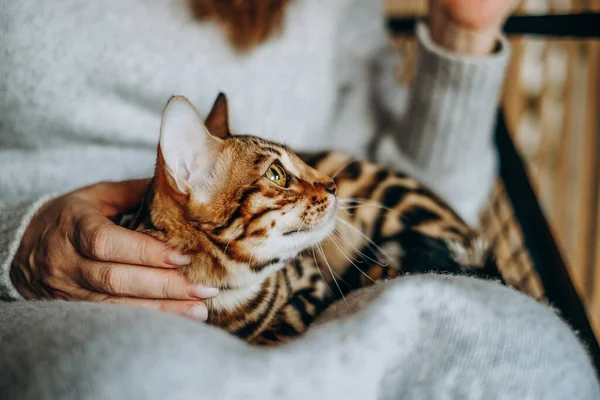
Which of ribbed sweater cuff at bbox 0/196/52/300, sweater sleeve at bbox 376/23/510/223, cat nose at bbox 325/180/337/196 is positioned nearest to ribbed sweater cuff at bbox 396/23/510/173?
sweater sleeve at bbox 376/23/510/223

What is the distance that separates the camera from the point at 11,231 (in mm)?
574

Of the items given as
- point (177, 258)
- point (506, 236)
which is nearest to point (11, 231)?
point (177, 258)

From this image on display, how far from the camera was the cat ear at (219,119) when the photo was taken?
Result: 0.60 m

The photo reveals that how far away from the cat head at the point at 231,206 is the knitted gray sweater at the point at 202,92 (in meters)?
0.23

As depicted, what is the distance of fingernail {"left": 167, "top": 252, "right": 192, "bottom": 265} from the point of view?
0.48 meters

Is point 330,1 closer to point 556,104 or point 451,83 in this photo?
point 451,83

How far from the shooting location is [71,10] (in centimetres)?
68

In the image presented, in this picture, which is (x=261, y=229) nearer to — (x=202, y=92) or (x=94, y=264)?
(x=94, y=264)

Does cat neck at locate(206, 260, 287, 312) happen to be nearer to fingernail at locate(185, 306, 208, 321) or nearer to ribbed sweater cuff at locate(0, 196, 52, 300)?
fingernail at locate(185, 306, 208, 321)

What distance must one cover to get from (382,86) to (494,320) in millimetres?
684

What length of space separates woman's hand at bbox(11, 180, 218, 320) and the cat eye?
13 cm

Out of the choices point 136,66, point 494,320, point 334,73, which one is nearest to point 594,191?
point 334,73

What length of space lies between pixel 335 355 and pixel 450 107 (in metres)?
0.59

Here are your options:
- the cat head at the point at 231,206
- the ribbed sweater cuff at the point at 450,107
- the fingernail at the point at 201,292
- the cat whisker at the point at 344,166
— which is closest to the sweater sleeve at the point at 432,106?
the ribbed sweater cuff at the point at 450,107
